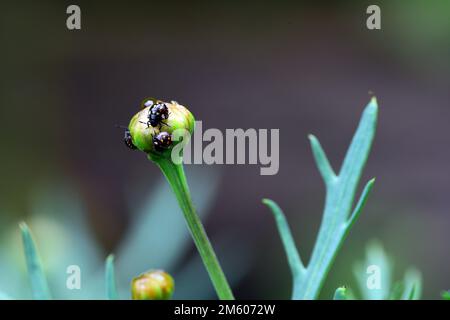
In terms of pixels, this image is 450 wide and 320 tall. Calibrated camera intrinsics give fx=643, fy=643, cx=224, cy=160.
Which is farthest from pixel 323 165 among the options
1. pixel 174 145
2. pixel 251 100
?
pixel 251 100

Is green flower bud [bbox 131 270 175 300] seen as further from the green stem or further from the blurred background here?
the blurred background

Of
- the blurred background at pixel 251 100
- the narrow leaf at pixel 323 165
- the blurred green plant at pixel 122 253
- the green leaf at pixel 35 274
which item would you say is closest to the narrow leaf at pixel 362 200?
the narrow leaf at pixel 323 165

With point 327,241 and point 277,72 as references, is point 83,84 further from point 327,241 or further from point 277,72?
point 327,241

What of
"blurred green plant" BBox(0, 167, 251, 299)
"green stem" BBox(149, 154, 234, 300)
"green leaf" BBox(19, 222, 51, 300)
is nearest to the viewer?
"green stem" BBox(149, 154, 234, 300)

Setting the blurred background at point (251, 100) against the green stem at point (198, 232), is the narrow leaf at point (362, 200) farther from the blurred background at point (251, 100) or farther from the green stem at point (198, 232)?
the blurred background at point (251, 100)

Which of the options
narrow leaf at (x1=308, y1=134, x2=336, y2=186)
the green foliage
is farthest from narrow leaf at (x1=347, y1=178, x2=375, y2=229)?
narrow leaf at (x1=308, y1=134, x2=336, y2=186)

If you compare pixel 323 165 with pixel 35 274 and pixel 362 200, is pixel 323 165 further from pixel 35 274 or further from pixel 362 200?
pixel 35 274
